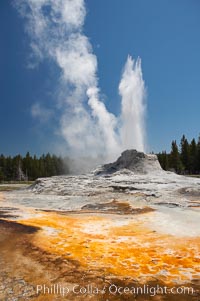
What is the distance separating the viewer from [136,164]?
36250 millimetres

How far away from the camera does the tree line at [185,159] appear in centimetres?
7550

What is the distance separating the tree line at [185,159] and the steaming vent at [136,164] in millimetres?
41257

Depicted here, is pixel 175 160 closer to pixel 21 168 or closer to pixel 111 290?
pixel 21 168

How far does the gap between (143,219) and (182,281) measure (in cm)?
921

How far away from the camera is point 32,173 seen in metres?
92.9

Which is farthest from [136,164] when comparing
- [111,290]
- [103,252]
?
[111,290]

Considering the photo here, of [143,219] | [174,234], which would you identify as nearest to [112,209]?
[143,219]

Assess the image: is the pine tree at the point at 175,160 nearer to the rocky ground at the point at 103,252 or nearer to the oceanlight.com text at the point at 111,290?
the rocky ground at the point at 103,252

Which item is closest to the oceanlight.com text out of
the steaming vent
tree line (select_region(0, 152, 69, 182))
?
the steaming vent

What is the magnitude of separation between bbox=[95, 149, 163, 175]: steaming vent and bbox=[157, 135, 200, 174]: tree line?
135 feet

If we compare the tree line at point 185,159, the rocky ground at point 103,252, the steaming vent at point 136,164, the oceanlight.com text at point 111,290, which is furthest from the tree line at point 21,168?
the oceanlight.com text at point 111,290

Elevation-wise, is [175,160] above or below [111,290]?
above

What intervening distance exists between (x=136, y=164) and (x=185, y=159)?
152 ft

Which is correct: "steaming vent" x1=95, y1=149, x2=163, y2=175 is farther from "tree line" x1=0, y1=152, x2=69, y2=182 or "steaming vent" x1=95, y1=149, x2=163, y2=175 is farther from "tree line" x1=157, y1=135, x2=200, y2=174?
"tree line" x1=0, y1=152, x2=69, y2=182
